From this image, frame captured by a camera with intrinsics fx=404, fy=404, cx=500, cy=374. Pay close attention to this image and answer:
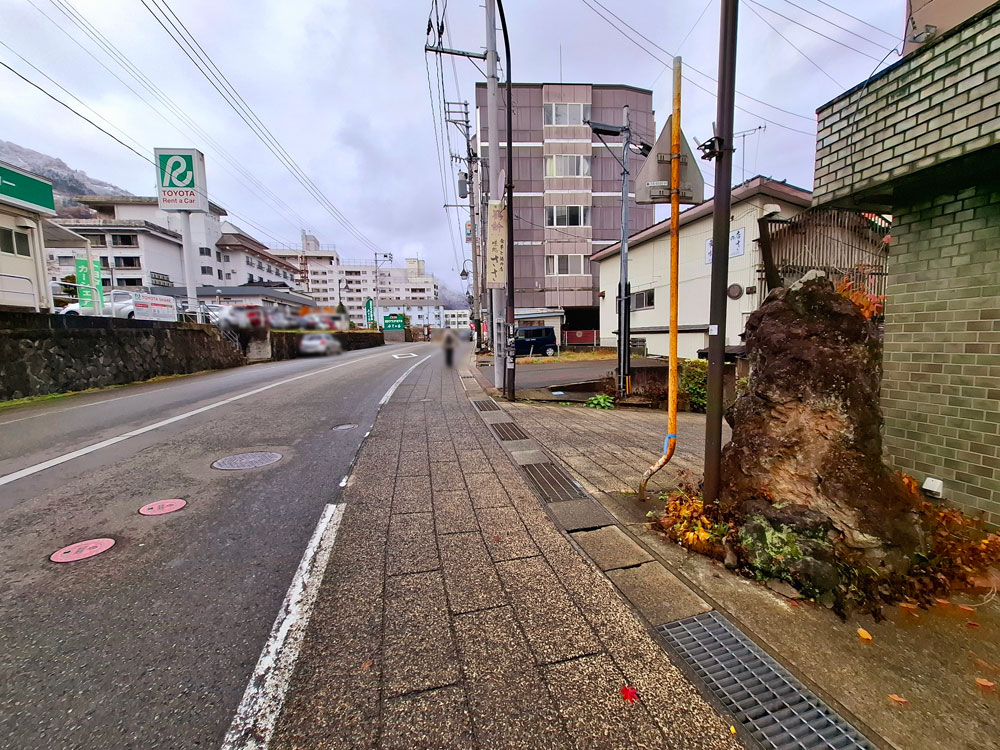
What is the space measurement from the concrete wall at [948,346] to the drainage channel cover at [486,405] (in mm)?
6315

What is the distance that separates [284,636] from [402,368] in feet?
46.7

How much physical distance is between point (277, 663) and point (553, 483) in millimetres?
3081

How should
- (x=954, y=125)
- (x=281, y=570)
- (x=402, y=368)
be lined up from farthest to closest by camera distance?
(x=402, y=368) < (x=954, y=125) < (x=281, y=570)

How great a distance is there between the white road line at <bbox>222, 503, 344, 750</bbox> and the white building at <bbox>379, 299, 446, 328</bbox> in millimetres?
2161

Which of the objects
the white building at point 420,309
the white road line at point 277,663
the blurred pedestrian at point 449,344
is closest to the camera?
the white road line at point 277,663

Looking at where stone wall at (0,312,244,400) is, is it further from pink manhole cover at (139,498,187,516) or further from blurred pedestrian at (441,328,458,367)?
blurred pedestrian at (441,328,458,367)

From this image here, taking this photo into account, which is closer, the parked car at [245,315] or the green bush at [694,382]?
the parked car at [245,315]

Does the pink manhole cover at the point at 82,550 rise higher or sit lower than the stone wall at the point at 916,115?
lower

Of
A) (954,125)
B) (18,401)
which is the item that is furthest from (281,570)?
(18,401)

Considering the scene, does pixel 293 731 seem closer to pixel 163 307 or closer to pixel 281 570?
pixel 281 570

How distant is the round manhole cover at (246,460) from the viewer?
16.4ft

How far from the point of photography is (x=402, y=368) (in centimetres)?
1612

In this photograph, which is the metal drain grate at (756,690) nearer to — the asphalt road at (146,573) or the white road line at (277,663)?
the white road line at (277,663)

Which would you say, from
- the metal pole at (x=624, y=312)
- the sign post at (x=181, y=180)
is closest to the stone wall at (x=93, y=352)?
the sign post at (x=181, y=180)
